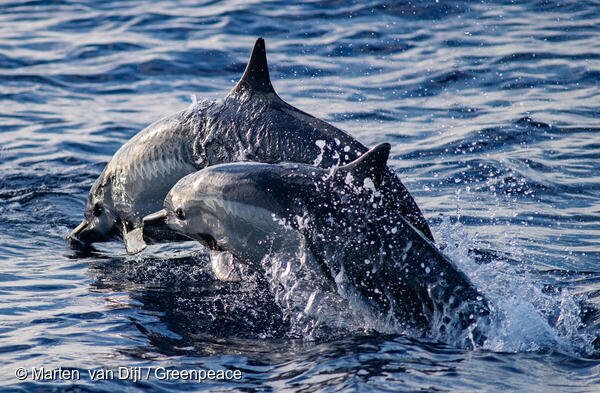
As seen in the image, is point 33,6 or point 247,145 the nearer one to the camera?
point 247,145

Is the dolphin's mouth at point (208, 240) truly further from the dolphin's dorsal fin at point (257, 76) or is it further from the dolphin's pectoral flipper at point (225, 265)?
the dolphin's dorsal fin at point (257, 76)

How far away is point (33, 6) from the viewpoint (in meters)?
23.4

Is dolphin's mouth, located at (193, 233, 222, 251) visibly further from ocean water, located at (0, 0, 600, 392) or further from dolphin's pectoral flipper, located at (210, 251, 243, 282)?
ocean water, located at (0, 0, 600, 392)

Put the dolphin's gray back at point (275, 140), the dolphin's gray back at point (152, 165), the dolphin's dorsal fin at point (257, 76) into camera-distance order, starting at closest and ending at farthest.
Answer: the dolphin's gray back at point (275, 140), the dolphin's dorsal fin at point (257, 76), the dolphin's gray back at point (152, 165)

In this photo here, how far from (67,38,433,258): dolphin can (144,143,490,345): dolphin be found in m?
0.67

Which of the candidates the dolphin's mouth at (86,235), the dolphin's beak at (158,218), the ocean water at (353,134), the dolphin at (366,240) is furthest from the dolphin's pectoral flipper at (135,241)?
the dolphin at (366,240)

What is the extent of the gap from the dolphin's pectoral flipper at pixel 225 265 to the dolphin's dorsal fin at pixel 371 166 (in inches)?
71.4

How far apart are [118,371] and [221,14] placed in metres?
15.3

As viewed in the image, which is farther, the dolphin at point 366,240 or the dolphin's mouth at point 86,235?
the dolphin's mouth at point 86,235

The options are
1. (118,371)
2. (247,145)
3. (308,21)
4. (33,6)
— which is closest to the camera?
(118,371)

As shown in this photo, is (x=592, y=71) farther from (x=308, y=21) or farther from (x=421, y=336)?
(x=421, y=336)

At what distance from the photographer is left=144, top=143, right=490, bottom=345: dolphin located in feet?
24.8

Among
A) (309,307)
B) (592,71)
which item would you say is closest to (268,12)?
(592,71)

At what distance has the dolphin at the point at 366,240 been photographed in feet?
24.8
